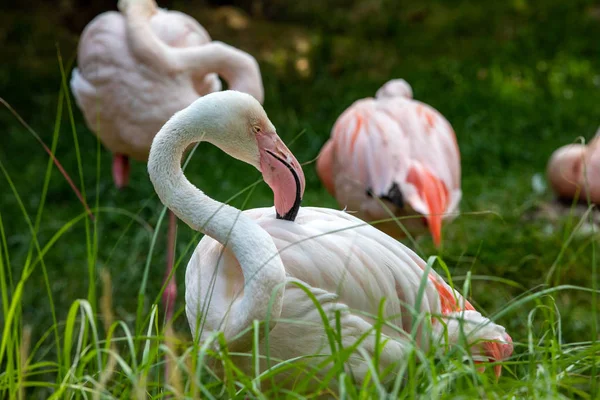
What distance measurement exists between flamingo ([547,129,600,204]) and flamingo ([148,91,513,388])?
9.24 feet

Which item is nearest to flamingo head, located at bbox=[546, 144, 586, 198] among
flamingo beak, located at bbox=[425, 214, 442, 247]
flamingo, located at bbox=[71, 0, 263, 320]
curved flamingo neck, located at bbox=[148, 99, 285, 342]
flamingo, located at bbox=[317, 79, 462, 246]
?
flamingo, located at bbox=[317, 79, 462, 246]

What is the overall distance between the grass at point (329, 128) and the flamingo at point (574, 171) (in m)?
0.18

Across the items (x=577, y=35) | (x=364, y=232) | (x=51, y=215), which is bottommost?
(x=51, y=215)

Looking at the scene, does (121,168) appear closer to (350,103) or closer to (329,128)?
(329,128)

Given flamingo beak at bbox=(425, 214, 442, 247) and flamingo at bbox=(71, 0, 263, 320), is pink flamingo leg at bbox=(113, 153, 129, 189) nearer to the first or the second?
flamingo at bbox=(71, 0, 263, 320)

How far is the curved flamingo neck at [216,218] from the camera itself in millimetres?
2258

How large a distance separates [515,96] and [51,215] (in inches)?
147

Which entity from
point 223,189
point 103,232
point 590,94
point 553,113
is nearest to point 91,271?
point 103,232

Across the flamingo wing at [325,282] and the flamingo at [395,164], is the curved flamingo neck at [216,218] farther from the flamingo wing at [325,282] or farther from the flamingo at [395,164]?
the flamingo at [395,164]

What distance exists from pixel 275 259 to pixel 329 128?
179 inches

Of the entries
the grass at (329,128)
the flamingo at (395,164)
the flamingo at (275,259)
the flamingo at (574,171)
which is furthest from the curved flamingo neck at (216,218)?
the flamingo at (574,171)

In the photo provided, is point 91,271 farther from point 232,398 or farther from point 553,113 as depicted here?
point 553,113

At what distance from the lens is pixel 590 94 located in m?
7.23

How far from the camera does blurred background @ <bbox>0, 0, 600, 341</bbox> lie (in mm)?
4645
